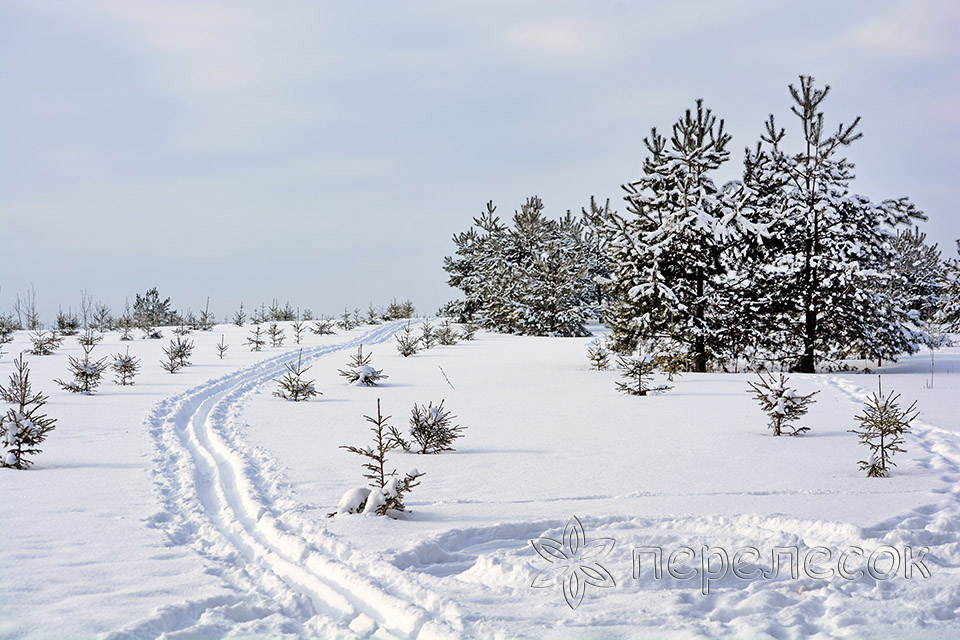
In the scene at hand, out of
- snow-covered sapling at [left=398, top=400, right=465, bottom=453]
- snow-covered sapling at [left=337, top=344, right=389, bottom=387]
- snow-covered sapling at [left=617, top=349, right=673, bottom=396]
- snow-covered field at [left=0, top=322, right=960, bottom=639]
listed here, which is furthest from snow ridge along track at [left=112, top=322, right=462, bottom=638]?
snow-covered sapling at [left=617, top=349, right=673, bottom=396]

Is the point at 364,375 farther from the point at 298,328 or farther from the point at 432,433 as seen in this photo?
the point at 298,328

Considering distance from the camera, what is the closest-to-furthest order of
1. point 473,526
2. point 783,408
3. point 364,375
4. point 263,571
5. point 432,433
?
point 263,571
point 473,526
point 432,433
point 783,408
point 364,375

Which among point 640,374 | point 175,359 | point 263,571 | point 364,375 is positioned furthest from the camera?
point 175,359

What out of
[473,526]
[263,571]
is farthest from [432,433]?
[263,571]

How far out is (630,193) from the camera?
59.9ft

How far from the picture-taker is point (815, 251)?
18.1 meters

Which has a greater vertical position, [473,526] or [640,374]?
[640,374]

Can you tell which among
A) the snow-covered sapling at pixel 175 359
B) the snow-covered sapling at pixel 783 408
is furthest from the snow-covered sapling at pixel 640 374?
the snow-covered sapling at pixel 175 359

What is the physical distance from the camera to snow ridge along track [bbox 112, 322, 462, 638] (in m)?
3.71

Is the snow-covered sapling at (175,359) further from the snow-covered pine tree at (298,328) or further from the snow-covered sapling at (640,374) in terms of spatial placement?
the snow-covered sapling at (640,374)

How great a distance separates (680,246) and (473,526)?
1388cm

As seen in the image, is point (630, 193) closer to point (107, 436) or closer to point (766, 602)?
point (107, 436)

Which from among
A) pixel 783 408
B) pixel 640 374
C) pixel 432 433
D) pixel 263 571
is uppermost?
pixel 640 374

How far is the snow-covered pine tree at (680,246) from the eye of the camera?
689 inches
